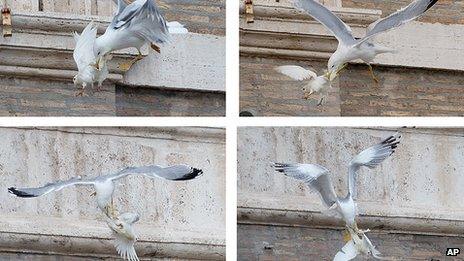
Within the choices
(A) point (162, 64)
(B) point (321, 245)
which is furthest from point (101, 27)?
(B) point (321, 245)

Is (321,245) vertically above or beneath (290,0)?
beneath

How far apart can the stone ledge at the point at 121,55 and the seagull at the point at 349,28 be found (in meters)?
0.36

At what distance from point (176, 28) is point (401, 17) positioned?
2.38ft

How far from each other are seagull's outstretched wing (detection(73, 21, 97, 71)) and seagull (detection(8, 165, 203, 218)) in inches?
14.1

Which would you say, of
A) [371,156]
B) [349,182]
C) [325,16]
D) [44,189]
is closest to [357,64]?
[325,16]

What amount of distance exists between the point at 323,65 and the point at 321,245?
2.04 ft

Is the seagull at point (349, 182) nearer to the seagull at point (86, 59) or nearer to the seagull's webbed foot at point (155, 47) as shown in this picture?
the seagull's webbed foot at point (155, 47)

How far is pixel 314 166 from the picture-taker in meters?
10.9

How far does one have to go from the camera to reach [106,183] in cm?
1084

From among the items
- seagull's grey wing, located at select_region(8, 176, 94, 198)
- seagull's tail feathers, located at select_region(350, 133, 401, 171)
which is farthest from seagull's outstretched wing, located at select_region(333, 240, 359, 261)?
seagull's grey wing, located at select_region(8, 176, 94, 198)

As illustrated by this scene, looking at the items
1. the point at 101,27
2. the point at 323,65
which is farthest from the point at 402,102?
the point at 101,27

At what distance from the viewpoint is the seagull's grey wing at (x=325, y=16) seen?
36.1 feet

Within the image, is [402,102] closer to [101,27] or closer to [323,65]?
[323,65]

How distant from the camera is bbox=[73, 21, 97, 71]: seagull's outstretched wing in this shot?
1089 centimetres
